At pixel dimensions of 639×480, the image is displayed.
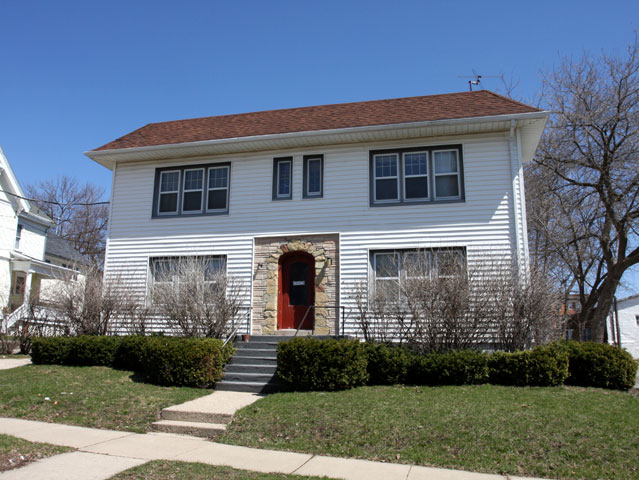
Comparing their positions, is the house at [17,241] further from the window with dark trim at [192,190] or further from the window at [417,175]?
the window at [417,175]

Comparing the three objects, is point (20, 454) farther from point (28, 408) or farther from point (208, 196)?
point (208, 196)

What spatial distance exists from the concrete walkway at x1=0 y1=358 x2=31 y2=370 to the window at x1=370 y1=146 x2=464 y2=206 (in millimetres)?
9978

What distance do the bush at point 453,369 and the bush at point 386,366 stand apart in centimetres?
27

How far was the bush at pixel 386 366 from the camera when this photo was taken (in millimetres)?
10117

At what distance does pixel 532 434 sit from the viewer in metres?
6.70

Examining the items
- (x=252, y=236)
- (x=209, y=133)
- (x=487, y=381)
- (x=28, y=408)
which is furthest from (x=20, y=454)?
(x=209, y=133)

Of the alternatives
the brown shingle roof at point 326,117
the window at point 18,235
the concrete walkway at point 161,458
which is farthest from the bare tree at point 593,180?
the window at point 18,235

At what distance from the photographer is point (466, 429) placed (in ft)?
22.8

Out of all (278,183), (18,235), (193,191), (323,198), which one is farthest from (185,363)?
(18,235)

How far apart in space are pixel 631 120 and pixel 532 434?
1389 cm

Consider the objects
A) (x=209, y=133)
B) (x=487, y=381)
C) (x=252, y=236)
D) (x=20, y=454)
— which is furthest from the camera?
(x=209, y=133)

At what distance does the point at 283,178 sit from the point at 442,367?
7569 mm

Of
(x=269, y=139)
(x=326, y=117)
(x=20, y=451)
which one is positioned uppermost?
(x=326, y=117)

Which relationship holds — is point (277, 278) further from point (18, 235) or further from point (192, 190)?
point (18, 235)
